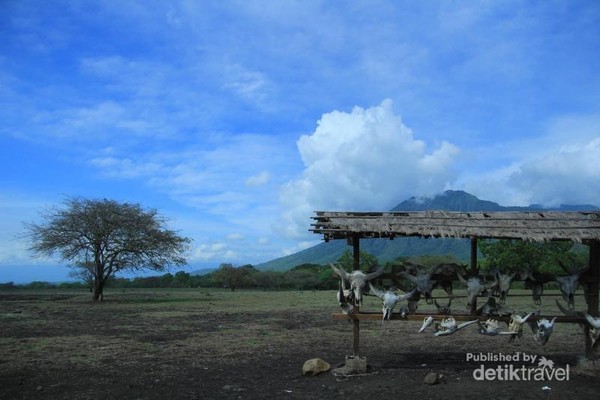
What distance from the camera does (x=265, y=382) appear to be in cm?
915

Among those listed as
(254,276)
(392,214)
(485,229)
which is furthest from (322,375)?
(254,276)

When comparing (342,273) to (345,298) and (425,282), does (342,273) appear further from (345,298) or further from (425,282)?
(425,282)

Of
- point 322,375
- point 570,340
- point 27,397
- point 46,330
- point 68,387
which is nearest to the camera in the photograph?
point 27,397

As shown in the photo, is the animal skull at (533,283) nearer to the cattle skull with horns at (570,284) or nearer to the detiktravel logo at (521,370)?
the cattle skull with horns at (570,284)

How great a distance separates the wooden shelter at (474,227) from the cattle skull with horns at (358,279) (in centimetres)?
22

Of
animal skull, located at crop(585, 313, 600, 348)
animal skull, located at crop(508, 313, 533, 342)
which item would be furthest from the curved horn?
animal skull, located at crop(585, 313, 600, 348)

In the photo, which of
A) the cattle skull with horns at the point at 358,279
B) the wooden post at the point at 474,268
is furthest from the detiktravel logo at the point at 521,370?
the cattle skull with horns at the point at 358,279

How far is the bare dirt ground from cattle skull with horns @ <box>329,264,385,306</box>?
156cm

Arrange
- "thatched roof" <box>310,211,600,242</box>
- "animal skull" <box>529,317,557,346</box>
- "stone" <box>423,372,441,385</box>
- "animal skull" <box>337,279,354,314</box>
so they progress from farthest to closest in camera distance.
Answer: "animal skull" <box>337,279,354,314</box>, "animal skull" <box>529,317,557,346</box>, "thatched roof" <box>310,211,600,242</box>, "stone" <box>423,372,441,385</box>

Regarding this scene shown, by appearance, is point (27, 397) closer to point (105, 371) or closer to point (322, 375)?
point (105, 371)

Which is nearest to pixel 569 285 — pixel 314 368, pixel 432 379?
pixel 432 379

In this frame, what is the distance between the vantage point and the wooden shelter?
881 cm

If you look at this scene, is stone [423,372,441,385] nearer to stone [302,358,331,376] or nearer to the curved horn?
stone [302,358,331,376]

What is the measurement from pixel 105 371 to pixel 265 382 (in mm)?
3515
